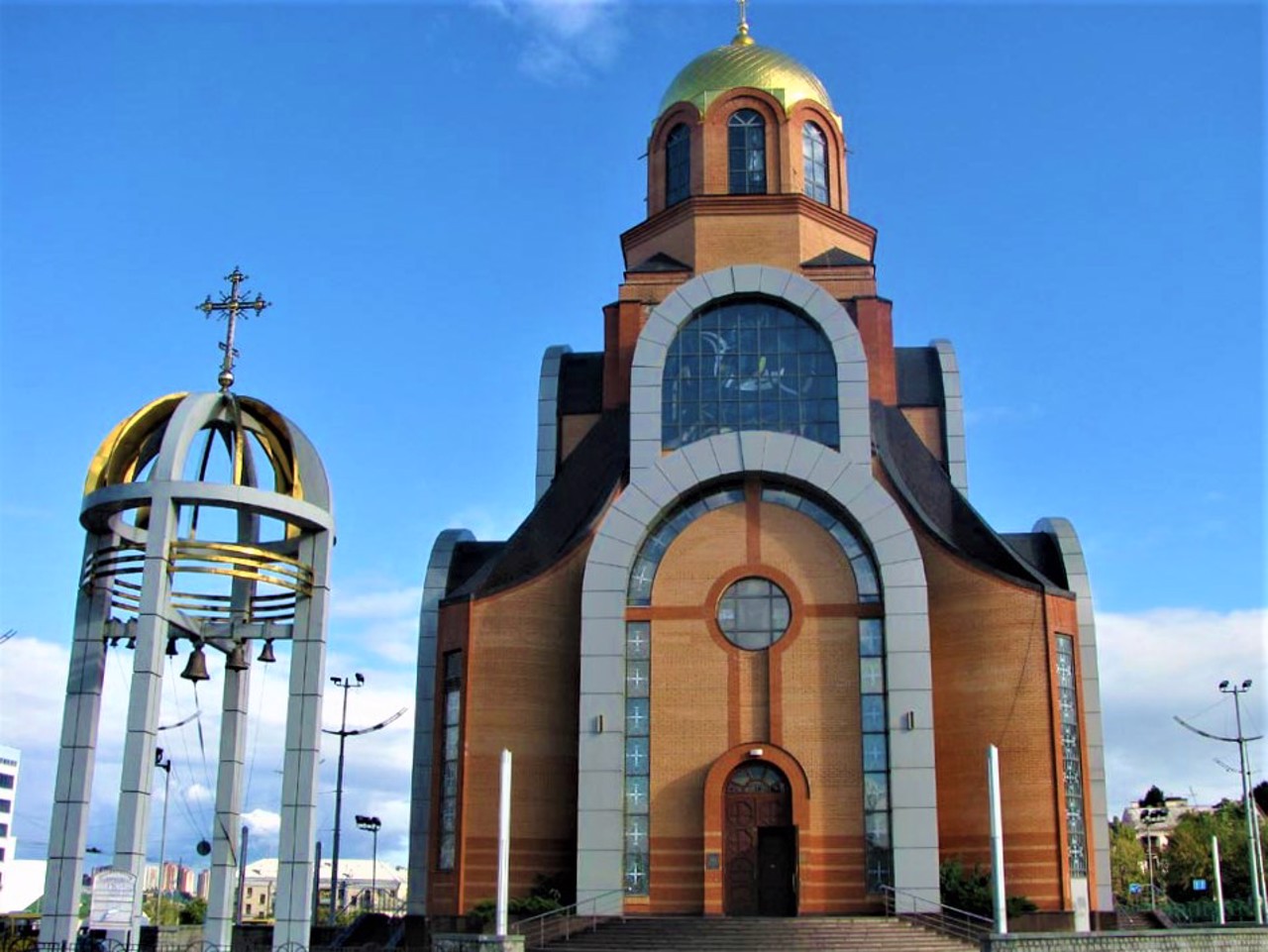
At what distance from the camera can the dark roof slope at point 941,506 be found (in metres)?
32.0

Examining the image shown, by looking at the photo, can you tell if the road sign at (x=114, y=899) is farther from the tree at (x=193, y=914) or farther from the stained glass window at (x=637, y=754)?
the tree at (x=193, y=914)

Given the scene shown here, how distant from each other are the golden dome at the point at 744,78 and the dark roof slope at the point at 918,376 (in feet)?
23.1

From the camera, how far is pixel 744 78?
38.7 meters

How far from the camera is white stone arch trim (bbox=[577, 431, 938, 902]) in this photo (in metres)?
29.0

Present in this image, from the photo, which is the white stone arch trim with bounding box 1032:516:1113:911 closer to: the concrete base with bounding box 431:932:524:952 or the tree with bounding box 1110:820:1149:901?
the concrete base with bounding box 431:932:524:952

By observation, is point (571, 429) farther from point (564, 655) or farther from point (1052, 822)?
point (1052, 822)

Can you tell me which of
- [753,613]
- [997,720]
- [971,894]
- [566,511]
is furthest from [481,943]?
[566,511]

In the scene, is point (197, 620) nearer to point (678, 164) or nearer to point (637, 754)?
point (637, 754)

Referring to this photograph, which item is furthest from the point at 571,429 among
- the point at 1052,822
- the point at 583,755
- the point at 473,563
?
the point at 1052,822

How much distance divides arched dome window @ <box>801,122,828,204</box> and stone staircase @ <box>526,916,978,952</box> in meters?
19.2

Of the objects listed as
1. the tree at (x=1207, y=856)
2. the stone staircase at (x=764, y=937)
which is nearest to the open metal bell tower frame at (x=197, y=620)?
the stone staircase at (x=764, y=937)

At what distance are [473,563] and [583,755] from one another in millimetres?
7645

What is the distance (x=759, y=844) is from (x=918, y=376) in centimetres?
1399

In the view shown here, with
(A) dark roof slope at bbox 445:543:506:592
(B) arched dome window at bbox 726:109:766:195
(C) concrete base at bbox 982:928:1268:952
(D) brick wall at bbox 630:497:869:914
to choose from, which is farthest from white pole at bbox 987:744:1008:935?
(B) arched dome window at bbox 726:109:766:195
